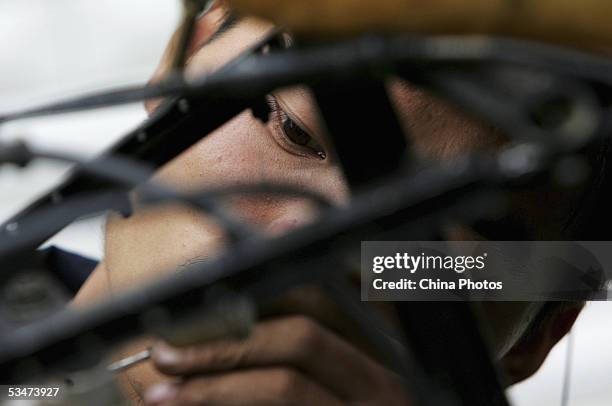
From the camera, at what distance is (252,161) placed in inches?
30.6

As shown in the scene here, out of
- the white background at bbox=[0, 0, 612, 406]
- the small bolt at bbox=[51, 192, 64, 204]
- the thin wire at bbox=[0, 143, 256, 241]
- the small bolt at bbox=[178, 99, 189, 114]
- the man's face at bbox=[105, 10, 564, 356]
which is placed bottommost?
the white background at bbox=[0, 0, 612, 406]

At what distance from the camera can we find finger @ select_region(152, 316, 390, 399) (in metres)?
0.44

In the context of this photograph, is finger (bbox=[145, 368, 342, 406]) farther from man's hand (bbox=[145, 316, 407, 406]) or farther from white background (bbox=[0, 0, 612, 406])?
white background (bbox=[0, 0, 612, 406])

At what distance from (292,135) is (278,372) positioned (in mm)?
289

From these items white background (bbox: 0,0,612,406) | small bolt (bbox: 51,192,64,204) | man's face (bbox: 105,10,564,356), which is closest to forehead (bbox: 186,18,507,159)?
man's face (bbox: 105,10,564,356)

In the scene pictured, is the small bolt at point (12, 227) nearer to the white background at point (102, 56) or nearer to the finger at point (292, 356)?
the finger at point (292, 356)

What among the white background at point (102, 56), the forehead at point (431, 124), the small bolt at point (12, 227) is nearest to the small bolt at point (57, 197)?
the small bolt at point (12, 227)

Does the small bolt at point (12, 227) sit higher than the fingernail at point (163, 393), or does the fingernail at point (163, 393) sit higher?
the small bolt at point (12, 227)

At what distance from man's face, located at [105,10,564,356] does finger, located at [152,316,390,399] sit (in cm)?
13

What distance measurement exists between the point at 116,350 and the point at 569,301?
0.60 meters

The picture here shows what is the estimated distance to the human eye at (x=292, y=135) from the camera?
2.34 feet

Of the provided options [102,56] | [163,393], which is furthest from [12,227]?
[102,56]

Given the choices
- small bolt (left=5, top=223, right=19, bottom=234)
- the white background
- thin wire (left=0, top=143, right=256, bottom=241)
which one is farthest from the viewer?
the white background

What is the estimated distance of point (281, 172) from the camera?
75 cm
